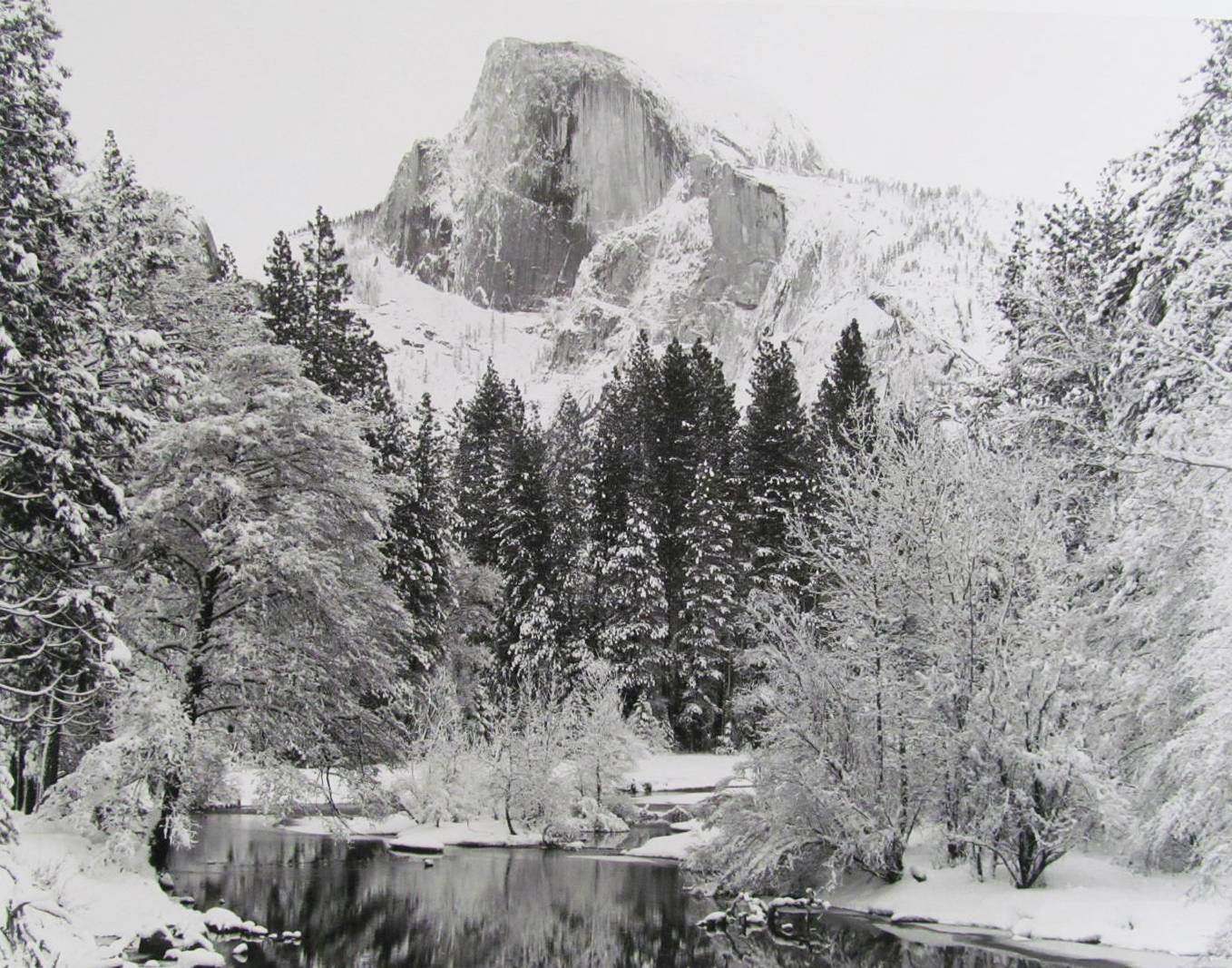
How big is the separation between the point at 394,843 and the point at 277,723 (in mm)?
10607

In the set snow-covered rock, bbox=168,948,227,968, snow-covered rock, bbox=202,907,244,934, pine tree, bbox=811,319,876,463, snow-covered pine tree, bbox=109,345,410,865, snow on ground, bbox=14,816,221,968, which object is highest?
pine tree, bbox=811,319,876,463

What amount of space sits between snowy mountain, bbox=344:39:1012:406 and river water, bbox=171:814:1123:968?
4695 cm

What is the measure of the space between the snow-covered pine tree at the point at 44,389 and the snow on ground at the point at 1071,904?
13.7 meters

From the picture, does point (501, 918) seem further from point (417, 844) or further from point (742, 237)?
point (742, 237)

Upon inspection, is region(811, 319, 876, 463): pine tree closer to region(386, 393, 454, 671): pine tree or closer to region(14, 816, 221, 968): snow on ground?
region(386, 393, 454, 671): pine tree

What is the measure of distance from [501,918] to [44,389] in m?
12.1

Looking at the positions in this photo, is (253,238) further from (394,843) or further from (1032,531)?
(1032,531)

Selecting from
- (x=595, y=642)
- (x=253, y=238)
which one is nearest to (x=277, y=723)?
(x=595, y=642)

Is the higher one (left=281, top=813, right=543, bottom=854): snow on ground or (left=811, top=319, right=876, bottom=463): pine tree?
(left=811, top=319, right=876, bottom=463): pine tree

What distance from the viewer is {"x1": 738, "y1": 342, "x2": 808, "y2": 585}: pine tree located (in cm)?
4359

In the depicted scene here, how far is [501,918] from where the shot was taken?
1822 cm

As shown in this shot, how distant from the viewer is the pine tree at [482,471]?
4809 cm

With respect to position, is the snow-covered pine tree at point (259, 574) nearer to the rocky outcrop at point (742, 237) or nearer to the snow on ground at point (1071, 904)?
the snow on ground at point (1071, 904)

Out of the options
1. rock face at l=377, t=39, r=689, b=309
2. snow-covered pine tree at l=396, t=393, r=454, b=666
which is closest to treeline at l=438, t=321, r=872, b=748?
snow-covered pine tree at l=396, t=393, r=454, b=666
